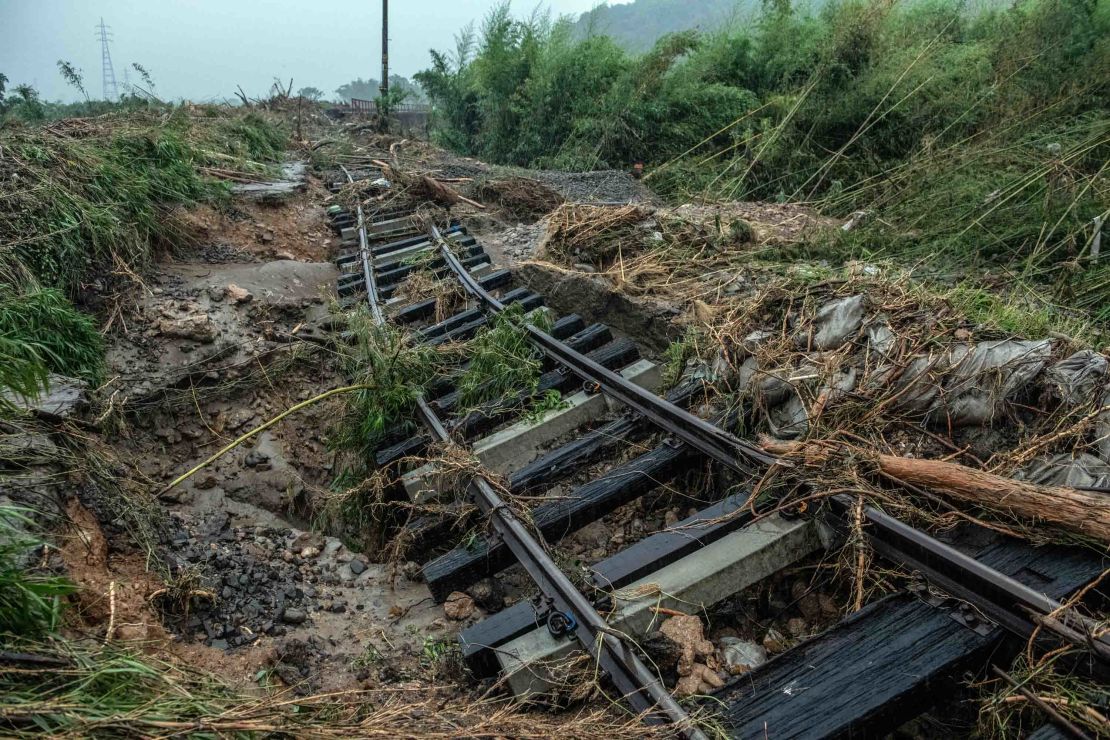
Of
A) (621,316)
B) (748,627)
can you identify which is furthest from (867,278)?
(748,627)

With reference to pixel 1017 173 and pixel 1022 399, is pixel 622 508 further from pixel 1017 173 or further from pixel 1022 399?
pixel 1017 173

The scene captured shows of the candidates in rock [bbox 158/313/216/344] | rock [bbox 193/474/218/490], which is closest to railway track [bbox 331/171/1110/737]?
rock [bbox 193/474/218/490]

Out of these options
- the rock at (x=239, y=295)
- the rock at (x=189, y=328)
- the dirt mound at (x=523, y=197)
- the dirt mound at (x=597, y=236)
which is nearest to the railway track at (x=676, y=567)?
the dirt mound at (x=597, y=236)

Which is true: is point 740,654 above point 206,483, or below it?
below

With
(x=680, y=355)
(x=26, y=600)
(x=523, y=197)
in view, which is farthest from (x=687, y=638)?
(x=523, y=197)

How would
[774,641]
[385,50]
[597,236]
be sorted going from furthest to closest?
1. [385,50]
2. [597,236]
3. [774,641]

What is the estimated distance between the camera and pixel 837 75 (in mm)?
10516

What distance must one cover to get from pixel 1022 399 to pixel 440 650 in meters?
2.87

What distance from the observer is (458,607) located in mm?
3381

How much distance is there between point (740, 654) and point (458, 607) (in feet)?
4.41

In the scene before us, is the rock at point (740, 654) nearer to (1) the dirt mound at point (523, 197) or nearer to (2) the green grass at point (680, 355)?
(2) the green grass at point (680, 355)

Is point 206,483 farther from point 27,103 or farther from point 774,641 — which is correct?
point 27,103

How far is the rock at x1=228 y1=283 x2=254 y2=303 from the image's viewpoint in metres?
6.35

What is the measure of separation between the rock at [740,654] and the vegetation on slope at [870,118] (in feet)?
12.7
